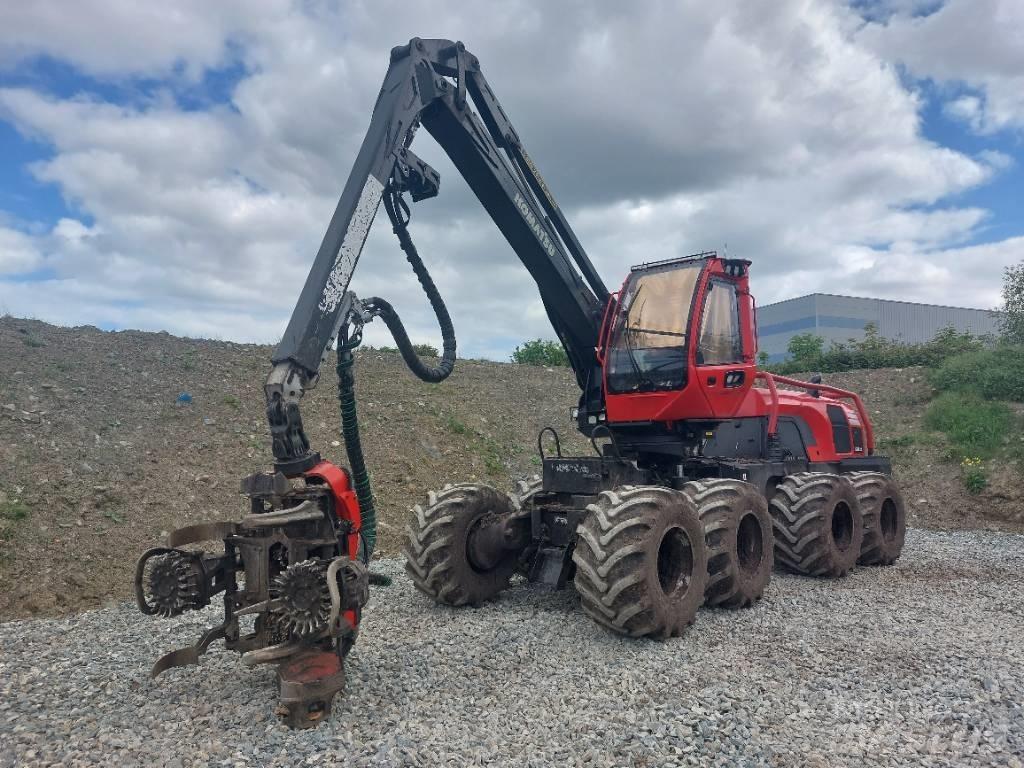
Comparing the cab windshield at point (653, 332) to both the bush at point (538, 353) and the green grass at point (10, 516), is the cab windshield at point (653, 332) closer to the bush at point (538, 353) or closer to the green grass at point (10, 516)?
the green grass at point (10, 516)

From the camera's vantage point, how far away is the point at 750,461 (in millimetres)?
8680

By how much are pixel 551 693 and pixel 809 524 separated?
462cm

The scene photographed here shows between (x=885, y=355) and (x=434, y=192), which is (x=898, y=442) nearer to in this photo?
(x=885, y=355)

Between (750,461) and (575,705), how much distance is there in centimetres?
477

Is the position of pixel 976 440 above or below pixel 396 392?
below

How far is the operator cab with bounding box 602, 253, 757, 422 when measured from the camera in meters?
7.17

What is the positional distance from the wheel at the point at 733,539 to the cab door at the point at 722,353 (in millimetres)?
856

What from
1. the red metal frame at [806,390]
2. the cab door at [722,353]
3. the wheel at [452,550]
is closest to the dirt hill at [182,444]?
the wheel at [452,550]

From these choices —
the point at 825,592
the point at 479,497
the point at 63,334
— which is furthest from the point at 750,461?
the point at 63,334

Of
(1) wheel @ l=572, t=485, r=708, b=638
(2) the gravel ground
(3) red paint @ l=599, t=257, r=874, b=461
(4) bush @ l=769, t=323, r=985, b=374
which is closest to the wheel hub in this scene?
(1) wheel @ l=572, t=485, r=708, b=638

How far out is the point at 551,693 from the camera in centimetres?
483

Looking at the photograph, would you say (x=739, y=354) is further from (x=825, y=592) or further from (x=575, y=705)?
(x=575, y=705)

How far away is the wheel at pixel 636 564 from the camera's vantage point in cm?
557

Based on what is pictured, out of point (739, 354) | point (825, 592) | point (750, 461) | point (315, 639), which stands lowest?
point (825, 592)
